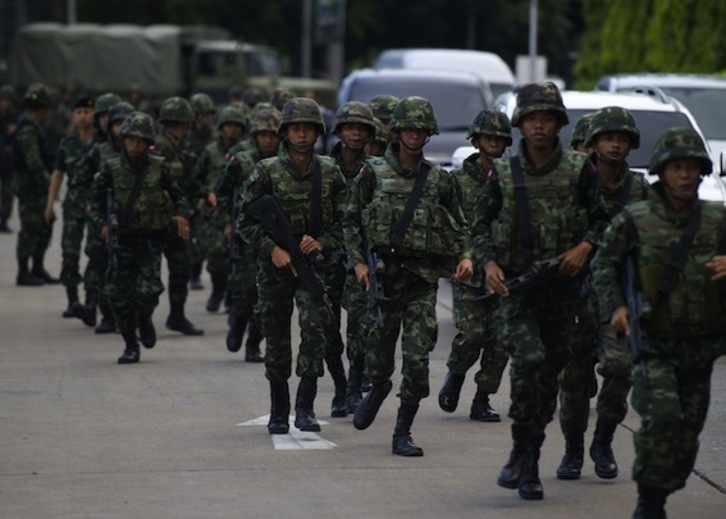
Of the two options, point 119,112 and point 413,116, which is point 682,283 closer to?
point 413,116

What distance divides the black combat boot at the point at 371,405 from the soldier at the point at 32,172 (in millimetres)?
Result: 9837

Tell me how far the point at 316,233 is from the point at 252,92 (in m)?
10.6

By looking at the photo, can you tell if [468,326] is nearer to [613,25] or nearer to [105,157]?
[105,157]

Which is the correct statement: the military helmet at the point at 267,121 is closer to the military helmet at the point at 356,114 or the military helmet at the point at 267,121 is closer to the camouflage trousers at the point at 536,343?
the military helmet at the point at 356,114

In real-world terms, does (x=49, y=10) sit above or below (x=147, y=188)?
below

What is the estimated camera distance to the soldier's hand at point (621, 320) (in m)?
8.09

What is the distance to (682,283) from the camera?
8.12m

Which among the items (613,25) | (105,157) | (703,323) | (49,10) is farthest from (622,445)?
(49,10)

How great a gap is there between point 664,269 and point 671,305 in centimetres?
15

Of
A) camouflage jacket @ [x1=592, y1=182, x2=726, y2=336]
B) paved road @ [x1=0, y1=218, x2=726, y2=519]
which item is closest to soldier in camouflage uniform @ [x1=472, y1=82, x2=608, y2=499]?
paved road @ [x1=0, y1=218, x2=726, y2=519]

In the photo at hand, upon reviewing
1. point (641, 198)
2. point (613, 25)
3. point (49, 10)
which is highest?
point (641, 198)

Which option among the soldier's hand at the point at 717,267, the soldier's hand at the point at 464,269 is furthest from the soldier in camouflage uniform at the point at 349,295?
the soldier's hand at the point at 717,267

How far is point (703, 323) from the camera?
8117 mm

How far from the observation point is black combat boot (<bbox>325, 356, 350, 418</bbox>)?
1191cm
